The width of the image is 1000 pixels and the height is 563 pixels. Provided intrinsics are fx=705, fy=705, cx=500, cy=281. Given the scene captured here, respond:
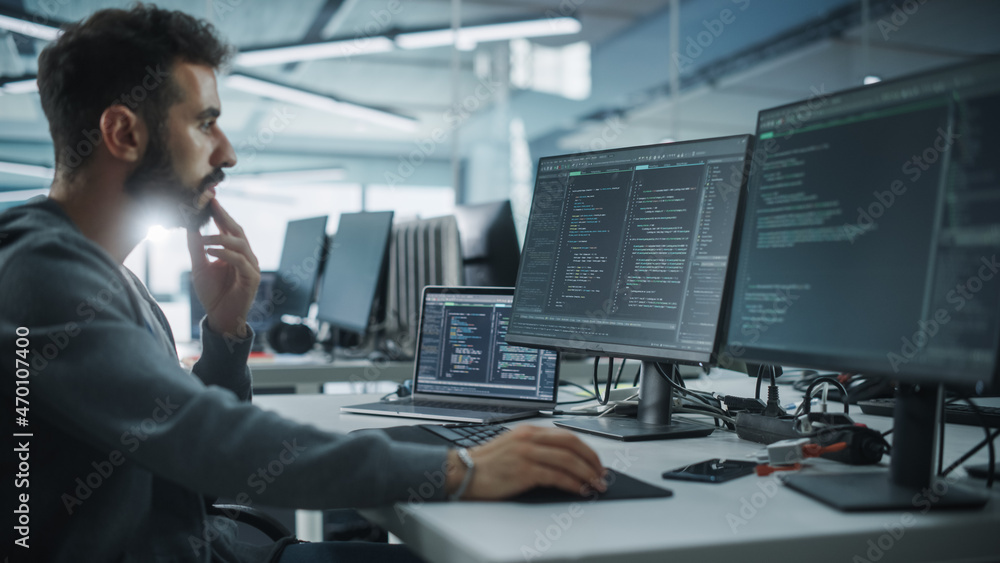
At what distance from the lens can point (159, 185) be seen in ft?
3.40

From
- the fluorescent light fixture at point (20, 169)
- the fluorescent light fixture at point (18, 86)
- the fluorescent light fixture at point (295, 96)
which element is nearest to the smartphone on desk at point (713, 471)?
the fluorescent light fixture at point (295, 96)

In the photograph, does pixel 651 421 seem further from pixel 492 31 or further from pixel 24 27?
pixel 24 27

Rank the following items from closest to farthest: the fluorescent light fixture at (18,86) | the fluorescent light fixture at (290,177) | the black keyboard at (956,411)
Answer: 1. the black keyboard at (956,411)
2. the fluorescent light fixture at (18,86)
3. the fluorescent light fixture at (290,177)

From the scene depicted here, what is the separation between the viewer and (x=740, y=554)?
687 mm

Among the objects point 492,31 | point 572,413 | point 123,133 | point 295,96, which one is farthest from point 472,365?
point 295,96

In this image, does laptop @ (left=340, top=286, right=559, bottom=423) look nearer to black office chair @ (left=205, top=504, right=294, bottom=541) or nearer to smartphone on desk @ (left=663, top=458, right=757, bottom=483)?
black office chair @ (left=205, top=504, right=294, bottom=541)

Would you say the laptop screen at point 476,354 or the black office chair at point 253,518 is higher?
the laptop screen at point 476,354

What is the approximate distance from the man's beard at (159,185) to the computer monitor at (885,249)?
2.76 ft

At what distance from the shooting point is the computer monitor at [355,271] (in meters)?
2.46

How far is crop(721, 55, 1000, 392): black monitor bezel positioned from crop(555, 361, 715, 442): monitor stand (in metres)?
0.23

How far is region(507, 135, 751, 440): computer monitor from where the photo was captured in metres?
1.16

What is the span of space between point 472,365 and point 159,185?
82cm

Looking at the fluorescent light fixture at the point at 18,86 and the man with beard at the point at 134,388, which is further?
the fluorescent light fixture at the point at 18,86

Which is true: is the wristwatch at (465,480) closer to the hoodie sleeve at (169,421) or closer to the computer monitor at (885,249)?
the hoodie sleeve at (169,421)
